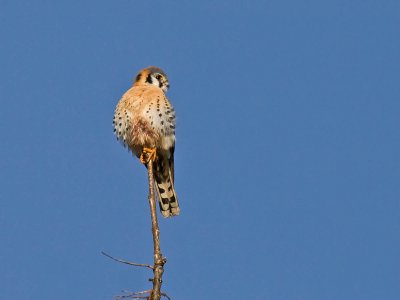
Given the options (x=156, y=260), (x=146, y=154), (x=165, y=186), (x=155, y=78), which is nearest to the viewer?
(x=156, y=260)

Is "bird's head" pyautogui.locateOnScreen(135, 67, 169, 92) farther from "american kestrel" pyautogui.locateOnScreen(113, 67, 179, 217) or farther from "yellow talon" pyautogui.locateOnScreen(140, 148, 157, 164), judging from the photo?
"yellow talon" pyautogui.locateOnScreen(140, 148, 157, 164)

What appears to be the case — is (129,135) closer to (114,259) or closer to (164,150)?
(164,150)

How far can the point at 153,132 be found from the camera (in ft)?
24.7

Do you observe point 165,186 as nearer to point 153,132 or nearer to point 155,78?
point 153,132

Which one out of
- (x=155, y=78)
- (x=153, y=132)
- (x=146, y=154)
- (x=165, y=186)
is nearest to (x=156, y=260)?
(x=146, y=154)

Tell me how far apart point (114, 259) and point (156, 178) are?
3539mm

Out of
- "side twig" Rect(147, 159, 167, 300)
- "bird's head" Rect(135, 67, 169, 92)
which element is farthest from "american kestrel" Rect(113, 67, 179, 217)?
"side twig" Rect(147, 159, 167, 300)

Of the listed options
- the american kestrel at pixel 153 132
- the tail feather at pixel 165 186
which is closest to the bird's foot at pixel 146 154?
the american kestrel at pixel 153 132

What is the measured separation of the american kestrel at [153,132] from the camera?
7496 millimetres

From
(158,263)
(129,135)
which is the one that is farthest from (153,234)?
(129,135)

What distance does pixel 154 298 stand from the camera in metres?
4.05

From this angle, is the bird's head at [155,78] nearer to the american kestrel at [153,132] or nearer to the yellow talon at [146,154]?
the american kestrel at [153,132]

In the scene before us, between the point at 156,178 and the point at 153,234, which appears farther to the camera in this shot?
the point at 156,178

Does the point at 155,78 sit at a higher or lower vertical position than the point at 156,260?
higher
